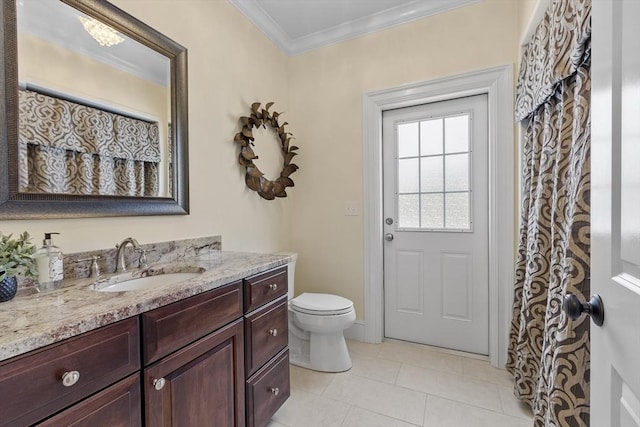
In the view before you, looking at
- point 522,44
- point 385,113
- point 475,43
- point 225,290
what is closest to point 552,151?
point 522,44

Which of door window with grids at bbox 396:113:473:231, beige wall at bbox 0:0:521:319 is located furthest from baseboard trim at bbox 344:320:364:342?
door window with grids at bbox 396:113:473:231

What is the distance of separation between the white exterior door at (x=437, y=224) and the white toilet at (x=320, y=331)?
62 cm

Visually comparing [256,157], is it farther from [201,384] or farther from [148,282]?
[201,384]

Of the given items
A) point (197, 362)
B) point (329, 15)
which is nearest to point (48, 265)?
point (197, 362)

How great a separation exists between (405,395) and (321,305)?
0.73 meters

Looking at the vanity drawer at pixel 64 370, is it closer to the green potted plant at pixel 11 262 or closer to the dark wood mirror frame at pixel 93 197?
the green potted plant at pixel 11 262

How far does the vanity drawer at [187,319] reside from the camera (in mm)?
888

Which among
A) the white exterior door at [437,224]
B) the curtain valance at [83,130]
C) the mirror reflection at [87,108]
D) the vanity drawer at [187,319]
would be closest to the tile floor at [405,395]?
the white exterior door at [437,224]

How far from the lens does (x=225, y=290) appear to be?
1.18m

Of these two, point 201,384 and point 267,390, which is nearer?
point 201,384

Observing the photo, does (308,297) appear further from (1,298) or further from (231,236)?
(1,298)

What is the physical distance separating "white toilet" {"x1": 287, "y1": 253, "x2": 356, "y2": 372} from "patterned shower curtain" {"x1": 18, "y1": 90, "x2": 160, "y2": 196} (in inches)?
48.2

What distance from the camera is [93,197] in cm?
127

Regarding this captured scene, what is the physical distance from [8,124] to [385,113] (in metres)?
2.27
